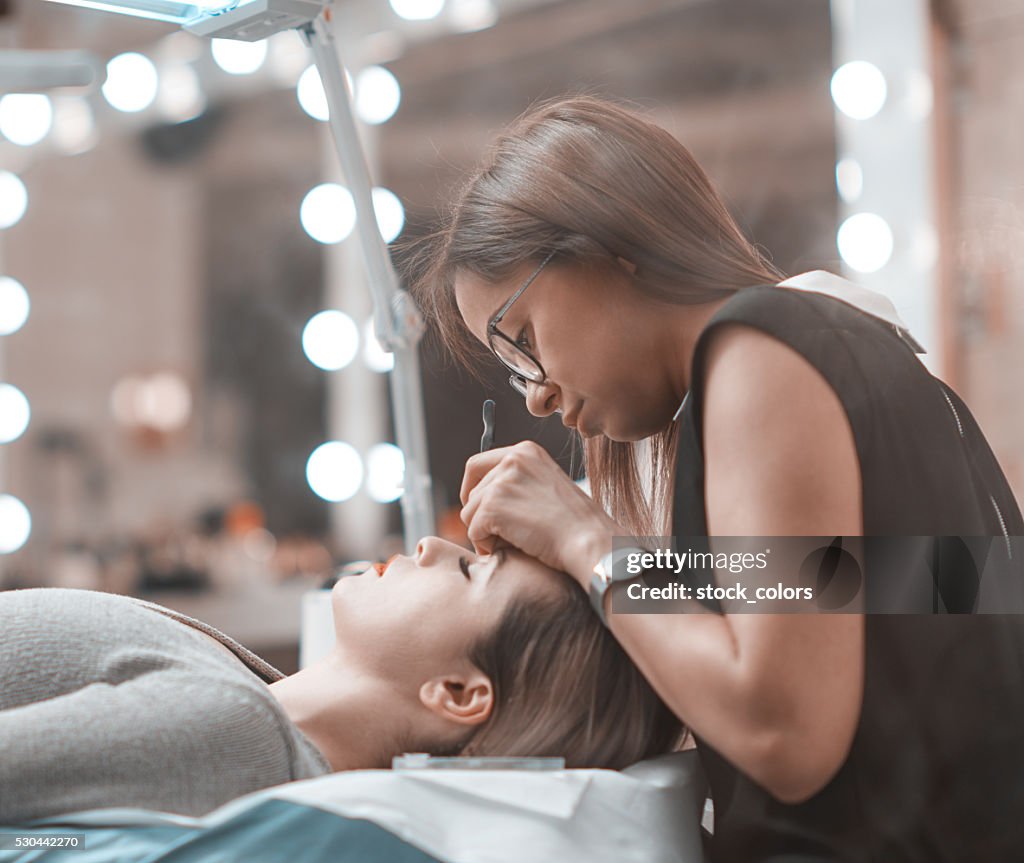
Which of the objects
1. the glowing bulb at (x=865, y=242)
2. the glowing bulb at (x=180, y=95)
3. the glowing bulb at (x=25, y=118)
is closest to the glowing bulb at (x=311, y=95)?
the glowing bulb at (x=180, y=95)

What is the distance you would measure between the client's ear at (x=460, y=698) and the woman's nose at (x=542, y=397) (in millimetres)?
217

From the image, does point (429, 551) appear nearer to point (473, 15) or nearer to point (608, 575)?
point (608, 575)

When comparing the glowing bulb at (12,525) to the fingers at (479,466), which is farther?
the glowing bulb at (12,525)

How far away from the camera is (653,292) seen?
824 mm

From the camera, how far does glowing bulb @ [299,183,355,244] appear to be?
2.44 metres

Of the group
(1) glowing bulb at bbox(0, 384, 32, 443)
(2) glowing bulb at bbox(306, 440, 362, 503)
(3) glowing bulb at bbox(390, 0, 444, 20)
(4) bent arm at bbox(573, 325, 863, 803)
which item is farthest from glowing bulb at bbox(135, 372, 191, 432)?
(4) bent arm at bbox(573, 325, 863, 803)

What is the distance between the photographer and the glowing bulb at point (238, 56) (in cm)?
247

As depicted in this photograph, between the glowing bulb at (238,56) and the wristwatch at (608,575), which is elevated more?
the glowing bulb at (238,56)

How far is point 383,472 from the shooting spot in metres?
2.39

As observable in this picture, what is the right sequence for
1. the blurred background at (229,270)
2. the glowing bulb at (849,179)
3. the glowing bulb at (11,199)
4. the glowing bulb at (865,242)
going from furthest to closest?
1. the glowing bulb at (11,199)
2. the blurred background at (229,270)
3. the glowing bulb at (849,179)
4. the glowing bulb at (865,242)

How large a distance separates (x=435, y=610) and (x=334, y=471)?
1641mm

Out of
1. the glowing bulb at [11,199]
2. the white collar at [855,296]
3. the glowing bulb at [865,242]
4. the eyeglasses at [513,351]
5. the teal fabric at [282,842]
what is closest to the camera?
the teal fabric at [282,842]

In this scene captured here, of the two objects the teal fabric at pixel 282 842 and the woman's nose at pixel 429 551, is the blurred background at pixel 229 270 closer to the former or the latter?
the woman's nose at pixel 429 551
